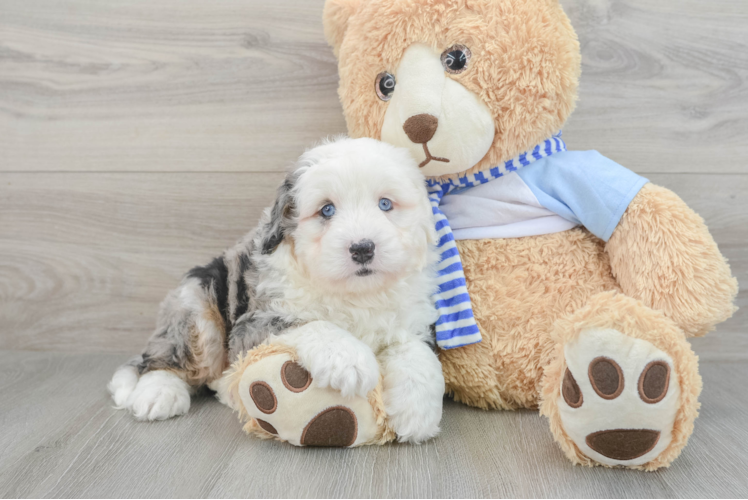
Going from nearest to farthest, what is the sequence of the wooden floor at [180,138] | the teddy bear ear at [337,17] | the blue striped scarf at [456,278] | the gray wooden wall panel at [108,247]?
the blue striped scarf at [456,278] → the teddy bear ear at [337,17] → the wooden floor at [180,138] → the gray wooden wall panel at [108,247]

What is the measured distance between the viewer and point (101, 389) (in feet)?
5.62

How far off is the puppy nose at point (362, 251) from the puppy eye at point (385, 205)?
126 mm

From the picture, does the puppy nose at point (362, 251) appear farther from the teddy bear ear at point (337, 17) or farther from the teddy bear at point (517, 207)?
the teddy bear ear at point (337, 17)

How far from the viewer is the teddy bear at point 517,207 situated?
1.24 metres

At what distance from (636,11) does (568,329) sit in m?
1.15

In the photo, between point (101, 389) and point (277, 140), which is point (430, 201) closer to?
point (277, 140)

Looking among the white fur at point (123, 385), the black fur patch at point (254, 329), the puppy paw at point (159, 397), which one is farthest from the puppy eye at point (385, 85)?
the white fur at point (123, 385)

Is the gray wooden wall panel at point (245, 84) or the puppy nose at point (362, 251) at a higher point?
the gray wooden wall panel at point (245, 84)

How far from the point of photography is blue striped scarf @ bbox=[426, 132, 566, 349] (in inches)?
54.8

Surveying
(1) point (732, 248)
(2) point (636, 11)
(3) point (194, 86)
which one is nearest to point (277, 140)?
(3) point (194, 86)

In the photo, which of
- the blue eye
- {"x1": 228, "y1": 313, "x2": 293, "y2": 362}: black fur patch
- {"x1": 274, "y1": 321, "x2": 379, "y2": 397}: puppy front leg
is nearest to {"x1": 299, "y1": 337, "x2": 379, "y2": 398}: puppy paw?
{"x1": 274, "y1": 321, "x2": 379, "y2": 397}: puppy front leg

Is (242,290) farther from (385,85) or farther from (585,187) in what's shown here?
(585,187)

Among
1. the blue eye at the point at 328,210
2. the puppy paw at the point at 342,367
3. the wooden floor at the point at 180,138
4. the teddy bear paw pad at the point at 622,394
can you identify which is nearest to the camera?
the teddy bear paw pad at the point at 622,394

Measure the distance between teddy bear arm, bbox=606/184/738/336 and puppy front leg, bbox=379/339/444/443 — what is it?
1.63ft
